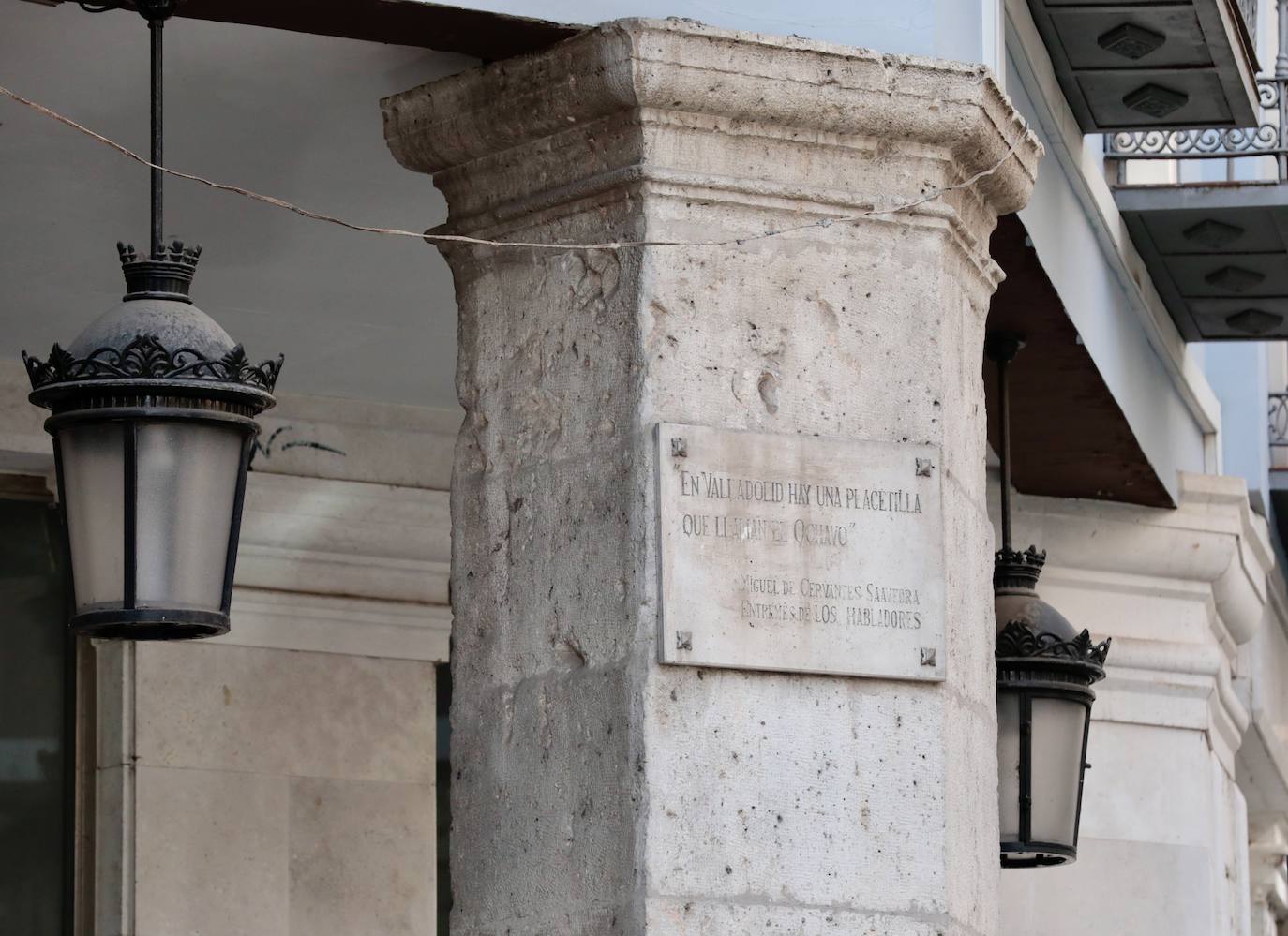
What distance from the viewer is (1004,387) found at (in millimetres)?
7395

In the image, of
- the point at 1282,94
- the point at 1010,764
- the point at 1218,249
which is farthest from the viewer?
the point at 1282,94

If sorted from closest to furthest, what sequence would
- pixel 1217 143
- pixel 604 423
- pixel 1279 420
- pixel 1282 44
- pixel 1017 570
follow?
pixel 604 423 < pixel 1017 570 < pixel 1217 143 < pixel 1282 44 < pixel 1279 420

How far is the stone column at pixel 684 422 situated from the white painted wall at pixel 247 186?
1.51 feet

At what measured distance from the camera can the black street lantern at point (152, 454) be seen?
15.2ft

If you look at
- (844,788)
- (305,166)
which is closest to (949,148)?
(844,788)

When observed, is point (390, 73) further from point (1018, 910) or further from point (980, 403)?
point (1018, 910)

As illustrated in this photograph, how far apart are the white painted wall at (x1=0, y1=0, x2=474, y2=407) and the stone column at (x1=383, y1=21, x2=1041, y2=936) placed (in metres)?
0.46

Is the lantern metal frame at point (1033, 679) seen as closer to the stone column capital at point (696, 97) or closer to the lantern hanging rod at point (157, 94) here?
the stone column capital at point (696, 97)

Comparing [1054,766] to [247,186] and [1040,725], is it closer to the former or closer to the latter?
[1040,725]

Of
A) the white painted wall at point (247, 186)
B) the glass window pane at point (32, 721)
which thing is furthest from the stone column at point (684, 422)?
the glass window pane at point (32, 721)

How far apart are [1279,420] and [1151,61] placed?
746 centimetres

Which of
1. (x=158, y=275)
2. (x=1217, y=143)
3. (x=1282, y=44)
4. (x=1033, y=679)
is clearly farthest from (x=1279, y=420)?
(x=158, y=275)

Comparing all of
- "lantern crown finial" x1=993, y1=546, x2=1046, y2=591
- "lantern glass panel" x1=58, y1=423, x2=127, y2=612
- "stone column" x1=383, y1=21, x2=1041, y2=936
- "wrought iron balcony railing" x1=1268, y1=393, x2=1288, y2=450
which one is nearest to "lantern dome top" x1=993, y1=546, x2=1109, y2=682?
"lantern crown finial" x1=993, y1=546, x2=1046, y2=591

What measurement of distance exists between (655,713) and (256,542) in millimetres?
3270
